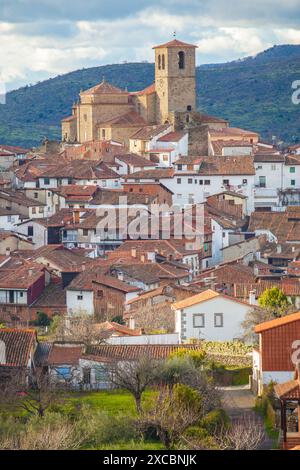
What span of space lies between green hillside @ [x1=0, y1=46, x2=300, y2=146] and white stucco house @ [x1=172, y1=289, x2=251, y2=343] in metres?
73.0

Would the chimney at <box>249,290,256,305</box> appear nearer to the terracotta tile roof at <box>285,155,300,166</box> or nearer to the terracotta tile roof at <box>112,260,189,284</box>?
the terracotta tile roof at <box>112,260,189,284</box>

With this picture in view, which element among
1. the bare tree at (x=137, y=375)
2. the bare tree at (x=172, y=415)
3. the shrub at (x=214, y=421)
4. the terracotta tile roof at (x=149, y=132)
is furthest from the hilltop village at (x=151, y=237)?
the bare tree at (x=137, y=375)

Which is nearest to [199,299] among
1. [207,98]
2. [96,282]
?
[96,282]

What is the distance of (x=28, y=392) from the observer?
2989 centimetres

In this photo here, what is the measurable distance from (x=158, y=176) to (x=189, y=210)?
3.95 metres

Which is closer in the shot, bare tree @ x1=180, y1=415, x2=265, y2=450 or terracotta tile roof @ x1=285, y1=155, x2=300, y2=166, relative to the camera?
bare tree @ x1=180, y1=415, x2=265, y2=450

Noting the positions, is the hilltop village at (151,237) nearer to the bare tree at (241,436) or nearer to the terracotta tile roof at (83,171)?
the terracotta tile roof at (83,171)

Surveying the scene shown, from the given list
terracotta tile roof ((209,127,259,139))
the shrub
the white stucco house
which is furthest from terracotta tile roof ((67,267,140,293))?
terracotta tile roof ((209,127,259,139))

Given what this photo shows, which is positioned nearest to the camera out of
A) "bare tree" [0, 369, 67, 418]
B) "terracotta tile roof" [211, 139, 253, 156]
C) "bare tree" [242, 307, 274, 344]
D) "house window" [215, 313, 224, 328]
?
"bare tree" [0, 369, 67, 418]

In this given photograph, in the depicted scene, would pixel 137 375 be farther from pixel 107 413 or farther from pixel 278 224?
pixel 278 224

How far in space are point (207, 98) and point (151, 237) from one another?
281ft

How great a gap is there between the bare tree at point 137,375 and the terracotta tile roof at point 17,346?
2.47 metres

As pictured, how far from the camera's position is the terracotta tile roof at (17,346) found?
3284 centimetres

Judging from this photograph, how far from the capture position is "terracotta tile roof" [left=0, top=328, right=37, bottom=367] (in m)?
32.8
